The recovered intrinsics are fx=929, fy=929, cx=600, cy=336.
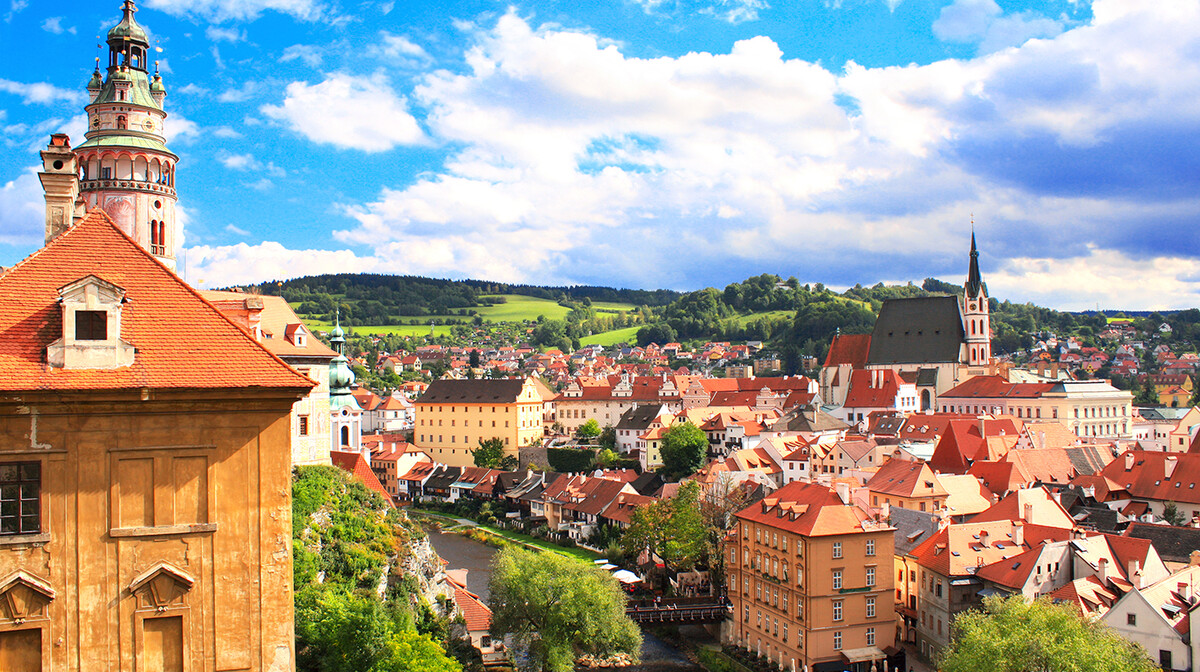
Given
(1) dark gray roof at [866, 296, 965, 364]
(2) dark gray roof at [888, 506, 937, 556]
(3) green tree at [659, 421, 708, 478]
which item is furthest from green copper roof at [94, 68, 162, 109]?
(1) dark gray roof at [866, 296, 965, 364]

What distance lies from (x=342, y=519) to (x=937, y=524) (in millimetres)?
23471

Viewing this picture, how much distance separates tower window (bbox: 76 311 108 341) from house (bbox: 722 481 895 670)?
27497mm

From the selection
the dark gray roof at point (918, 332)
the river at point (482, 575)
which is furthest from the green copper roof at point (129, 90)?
the dark gray roof at point (918, 332)

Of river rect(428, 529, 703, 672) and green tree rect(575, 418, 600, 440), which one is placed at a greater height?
green tree rect(575, 418, 600, 440)

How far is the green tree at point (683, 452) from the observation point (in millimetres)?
67875

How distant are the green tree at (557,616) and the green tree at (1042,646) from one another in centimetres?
1195

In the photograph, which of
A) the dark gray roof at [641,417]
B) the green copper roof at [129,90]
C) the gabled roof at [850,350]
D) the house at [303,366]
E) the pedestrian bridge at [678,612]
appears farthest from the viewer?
the gabled roof at [850,350]

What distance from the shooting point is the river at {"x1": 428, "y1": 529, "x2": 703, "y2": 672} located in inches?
1395

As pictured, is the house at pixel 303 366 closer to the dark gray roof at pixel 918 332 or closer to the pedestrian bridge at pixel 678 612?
the pedestrian bridge at pixel 678 612

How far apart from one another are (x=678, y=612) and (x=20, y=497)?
3305cm

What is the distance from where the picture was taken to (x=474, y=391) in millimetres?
85125

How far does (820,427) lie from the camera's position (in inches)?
2945

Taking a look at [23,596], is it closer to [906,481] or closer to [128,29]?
[128,29]

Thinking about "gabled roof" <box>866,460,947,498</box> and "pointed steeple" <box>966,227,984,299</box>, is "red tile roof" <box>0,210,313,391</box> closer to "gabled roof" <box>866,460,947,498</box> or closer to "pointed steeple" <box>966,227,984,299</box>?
"gabled roof" <box>866,460,947,498</box>
